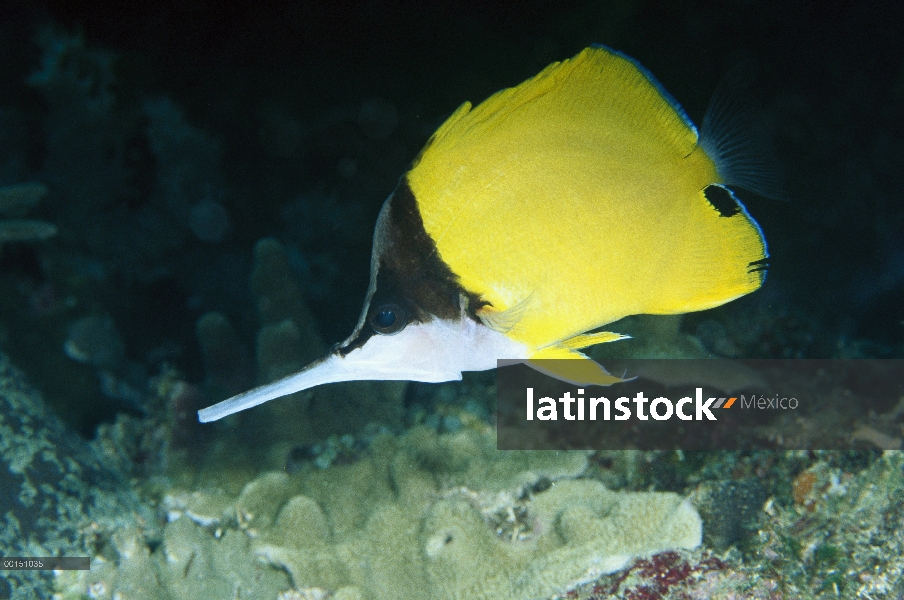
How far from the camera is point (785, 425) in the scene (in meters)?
2.64

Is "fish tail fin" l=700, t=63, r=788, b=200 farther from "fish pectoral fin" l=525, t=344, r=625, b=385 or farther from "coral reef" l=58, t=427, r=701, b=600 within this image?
"coral reef" l=58, t=427, r=701, b=600

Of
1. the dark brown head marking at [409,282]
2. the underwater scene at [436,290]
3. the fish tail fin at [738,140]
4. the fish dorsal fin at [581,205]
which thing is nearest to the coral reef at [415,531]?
the underwater scene at [436,290]

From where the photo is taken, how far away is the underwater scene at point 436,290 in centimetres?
124

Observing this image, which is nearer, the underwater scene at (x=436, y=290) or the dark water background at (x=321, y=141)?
the underwater scene at (x=436, y=290)

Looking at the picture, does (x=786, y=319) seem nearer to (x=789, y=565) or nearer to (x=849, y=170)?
(x=849, y=170)

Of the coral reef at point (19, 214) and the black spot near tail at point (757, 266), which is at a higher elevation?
the coral reef at point (19, 214)

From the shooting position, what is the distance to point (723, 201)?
129 centimetres

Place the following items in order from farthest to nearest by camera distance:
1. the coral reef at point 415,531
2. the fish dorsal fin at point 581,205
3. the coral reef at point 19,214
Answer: the coral reef at point 19,214, the coral reef at point 415,531, the fish dorsal fin at point 581,205

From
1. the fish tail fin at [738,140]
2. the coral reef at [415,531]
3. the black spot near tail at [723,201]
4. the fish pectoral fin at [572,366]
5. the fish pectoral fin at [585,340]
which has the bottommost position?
the coral reef at [415,531]

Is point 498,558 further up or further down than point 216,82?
further down

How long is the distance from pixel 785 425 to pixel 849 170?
2.22 m

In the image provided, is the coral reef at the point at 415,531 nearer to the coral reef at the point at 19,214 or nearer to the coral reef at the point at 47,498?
the coral reef at the point at 47,498

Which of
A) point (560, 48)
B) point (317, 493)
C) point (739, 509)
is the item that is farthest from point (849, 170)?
point (317, 493)

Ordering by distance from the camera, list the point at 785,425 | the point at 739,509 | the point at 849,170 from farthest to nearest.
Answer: the point at 849,170 < the point at 785,425 < the point at 739,509
